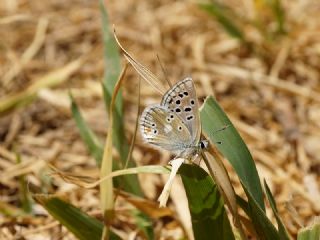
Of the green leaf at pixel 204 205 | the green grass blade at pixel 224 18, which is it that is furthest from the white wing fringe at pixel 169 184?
the green grass blade at pixel 224 18

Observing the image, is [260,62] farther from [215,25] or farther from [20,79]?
[20,79]

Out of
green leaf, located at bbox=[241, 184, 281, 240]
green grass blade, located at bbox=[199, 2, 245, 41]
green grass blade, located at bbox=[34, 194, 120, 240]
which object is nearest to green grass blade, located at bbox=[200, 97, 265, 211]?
green leaf, located at bbox=[241, 184, 281, 240]

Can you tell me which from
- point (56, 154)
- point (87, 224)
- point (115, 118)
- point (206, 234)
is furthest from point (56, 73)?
point (206, 234)

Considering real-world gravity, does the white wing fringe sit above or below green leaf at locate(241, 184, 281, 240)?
above

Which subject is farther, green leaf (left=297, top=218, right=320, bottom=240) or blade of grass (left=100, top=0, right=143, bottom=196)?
blade of grass (left=100, top=0, right=143, bottom=196)

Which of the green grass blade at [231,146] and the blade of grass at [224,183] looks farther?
the green grass blade at [231,146]

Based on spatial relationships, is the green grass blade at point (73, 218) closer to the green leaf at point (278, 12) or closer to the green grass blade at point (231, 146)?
the green grass blade at point (231, 146)

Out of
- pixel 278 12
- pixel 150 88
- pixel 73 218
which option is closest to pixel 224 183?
pixel 73 218

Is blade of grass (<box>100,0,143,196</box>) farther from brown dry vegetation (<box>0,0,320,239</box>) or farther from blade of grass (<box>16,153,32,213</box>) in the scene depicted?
blade of grass (<box>16,153,32,213</box>)
